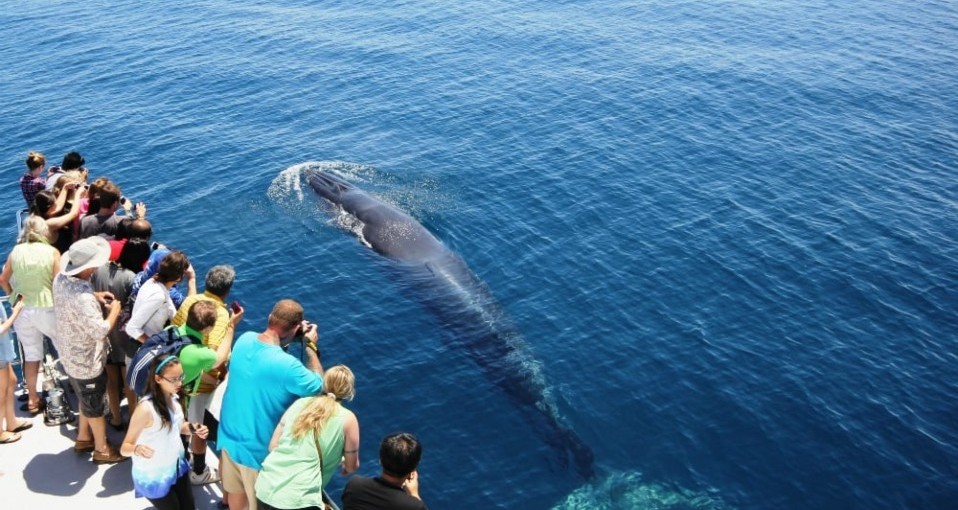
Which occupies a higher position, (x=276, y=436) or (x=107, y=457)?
(x=276, y=436)

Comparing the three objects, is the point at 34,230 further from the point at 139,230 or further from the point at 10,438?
the point at 10,438

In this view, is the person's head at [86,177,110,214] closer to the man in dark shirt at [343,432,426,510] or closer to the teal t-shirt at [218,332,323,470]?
the teal t-shirt at [218,332,323,470]

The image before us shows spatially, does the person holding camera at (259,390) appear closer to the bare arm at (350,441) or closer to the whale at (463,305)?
the bare arm at (350,441)

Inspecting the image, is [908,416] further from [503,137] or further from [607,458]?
[503,137]

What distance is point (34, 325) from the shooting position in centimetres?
1309

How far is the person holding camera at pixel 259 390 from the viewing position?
32.3ft

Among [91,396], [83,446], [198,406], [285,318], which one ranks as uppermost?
[285,318]

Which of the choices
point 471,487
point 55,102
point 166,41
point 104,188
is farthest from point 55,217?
point 166,41

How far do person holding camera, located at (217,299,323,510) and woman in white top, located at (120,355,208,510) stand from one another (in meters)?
0.75

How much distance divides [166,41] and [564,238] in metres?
38.8

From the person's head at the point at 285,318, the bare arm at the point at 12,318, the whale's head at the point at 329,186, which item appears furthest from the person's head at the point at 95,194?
the whale's head at the point at 329,186

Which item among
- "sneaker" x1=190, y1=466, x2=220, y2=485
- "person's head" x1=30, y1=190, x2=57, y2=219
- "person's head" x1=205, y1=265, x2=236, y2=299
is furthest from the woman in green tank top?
"sneaker" x1=190, y1=466, x2=220, y2=485

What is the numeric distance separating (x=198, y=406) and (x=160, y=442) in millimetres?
1862

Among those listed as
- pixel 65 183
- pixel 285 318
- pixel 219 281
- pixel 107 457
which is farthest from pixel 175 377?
pixel 65 183
